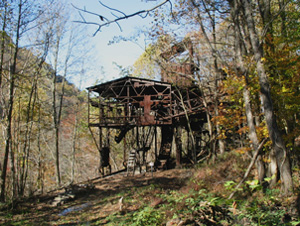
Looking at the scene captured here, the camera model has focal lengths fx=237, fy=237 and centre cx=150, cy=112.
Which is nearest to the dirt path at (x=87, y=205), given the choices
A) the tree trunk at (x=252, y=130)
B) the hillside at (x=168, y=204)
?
the hillside at (x=168, y=204)

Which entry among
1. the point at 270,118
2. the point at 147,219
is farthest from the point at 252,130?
the point at 147,219

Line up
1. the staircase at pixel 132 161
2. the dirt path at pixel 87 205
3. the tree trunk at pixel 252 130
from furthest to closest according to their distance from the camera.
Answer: the staircase at pixel 132 161
the dirt path at pixel 87 205
the tree trunk at pixel 252 130

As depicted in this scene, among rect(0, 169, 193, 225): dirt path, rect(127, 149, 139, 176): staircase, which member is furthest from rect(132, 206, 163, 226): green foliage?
rect(127, 149, 139, 176): staircase

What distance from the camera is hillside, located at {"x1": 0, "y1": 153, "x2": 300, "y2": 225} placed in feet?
20.9

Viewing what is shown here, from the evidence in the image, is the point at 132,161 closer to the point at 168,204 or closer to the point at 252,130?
the point at 168,204

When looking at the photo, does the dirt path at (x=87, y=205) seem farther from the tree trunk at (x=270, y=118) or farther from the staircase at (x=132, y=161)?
the tree trunk at (x=270, y=118)

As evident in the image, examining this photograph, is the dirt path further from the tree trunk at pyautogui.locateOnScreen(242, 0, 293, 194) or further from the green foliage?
the tree trunk at pyautogui.locateOnScreen(242, 0, 293, 194)

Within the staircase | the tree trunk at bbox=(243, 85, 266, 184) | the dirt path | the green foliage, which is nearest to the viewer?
the green foliage

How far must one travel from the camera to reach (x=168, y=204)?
8484 mm

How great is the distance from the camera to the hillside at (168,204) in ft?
20.9

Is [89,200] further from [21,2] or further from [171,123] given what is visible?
[21,2]

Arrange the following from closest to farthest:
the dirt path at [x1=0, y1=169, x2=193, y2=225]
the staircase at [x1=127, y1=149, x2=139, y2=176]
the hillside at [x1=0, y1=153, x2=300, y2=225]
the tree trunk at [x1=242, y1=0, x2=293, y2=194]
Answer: the hillside at [x1=0, y1=153, x2=300, y2=225] < the tree trunk at [x1=242, y1=0, x2=293, y2=194] < the dirt path at [x1=0, y1=169, x2=193, y2=225] < the staircase at [x1=127, y1=149, x2=139, y2=176]

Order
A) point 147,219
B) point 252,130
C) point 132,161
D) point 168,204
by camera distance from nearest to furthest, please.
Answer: point 147,219 < point 168,204 < point 252,130 < point 132,161

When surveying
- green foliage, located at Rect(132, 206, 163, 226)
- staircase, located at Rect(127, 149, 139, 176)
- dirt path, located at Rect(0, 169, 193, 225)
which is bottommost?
dirt path, located at Rect(0, 169, 193, 225)
